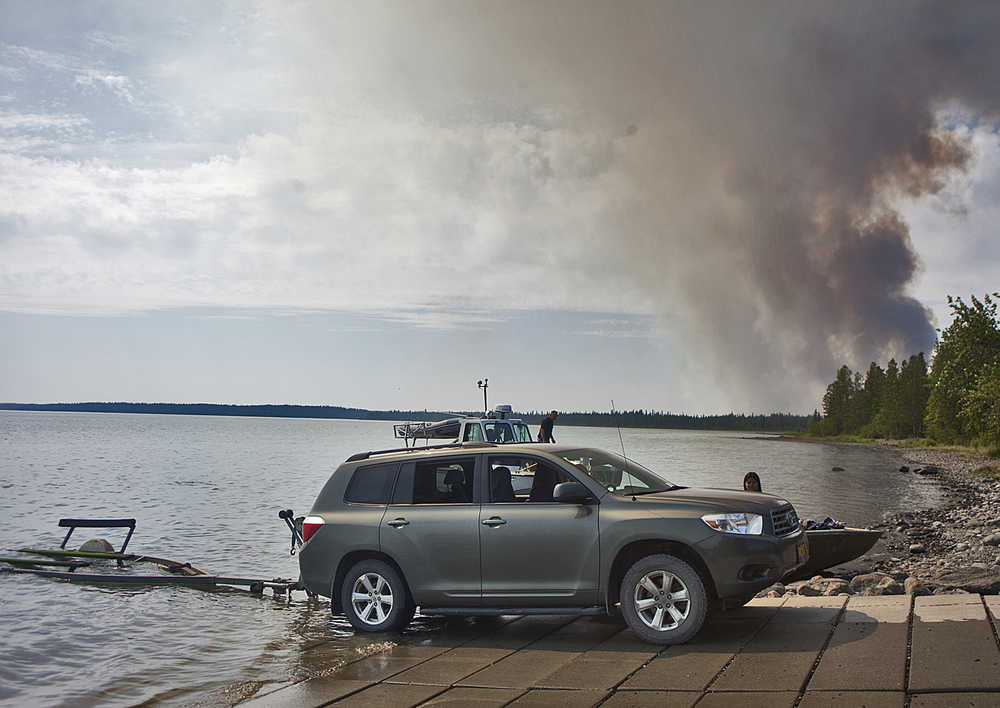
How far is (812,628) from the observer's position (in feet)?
30.1

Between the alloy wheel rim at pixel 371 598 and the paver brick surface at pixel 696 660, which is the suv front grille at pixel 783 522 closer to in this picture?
the paver brick surface at pixel 696 660

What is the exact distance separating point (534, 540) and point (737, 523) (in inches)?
81.6

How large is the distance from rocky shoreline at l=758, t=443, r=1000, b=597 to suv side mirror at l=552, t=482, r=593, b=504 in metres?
5.27

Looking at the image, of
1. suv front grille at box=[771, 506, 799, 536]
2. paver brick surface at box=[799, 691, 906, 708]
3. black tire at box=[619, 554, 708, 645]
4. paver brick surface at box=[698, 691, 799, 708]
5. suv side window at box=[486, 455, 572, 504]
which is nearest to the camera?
paver brick surface at box=[799, 691, 906, 708]

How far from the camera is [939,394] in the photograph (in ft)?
315

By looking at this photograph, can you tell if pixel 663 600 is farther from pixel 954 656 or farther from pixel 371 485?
pixel 371 485

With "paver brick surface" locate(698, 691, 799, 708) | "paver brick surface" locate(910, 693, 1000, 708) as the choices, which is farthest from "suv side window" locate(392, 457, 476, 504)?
"paver brick surface" locate(910, 693, 1000, 708)

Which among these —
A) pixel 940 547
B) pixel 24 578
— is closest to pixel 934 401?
pixel 940 547

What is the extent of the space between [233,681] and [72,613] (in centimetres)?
625

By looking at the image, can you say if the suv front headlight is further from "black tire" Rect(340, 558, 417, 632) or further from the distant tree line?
the distant tree line

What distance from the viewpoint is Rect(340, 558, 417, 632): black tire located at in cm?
1026

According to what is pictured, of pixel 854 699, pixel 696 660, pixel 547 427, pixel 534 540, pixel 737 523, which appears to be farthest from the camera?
pixel 547 427

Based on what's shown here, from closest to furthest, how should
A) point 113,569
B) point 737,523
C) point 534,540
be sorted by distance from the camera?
point 737,523 → point 534,540 → point 113,569

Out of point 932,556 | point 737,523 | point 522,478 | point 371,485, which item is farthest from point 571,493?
point 932,556
